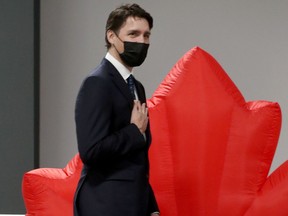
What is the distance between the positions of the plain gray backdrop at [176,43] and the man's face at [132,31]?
1.66 meters

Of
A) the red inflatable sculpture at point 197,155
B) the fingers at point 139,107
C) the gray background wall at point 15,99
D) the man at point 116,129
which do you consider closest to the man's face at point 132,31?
the man at point 116,129

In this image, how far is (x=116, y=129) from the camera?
1.43m

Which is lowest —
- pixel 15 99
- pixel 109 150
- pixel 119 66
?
pixel 15 99

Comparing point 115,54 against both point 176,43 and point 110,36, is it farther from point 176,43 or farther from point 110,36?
point 176,43

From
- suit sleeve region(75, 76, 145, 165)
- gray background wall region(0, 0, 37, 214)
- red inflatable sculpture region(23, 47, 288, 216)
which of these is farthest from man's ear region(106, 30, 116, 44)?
gray background wall region(0, 0, 37, 214)

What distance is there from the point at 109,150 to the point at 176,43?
185 cm

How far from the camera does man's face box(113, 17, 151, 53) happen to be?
4.88ft

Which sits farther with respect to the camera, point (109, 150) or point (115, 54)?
point (115, 54)

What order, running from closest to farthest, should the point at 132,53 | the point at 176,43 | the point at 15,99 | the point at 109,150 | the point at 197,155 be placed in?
the point at 109,150 → the point at 132,53 → the point at 197,155 → the point at 15,99 → the point at 176,43

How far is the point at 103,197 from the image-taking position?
55.9 inches

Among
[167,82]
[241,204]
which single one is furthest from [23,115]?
[241,204]

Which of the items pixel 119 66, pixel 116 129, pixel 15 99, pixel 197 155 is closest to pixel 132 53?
pixel 119 66

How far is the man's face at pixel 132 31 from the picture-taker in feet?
4.88

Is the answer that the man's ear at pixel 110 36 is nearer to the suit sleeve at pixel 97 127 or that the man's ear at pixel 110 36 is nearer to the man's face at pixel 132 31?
the man's face at pixel 132 31
